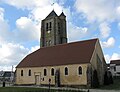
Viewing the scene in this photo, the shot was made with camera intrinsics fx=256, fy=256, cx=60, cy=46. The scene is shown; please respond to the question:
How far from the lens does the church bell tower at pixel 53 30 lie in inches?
3142

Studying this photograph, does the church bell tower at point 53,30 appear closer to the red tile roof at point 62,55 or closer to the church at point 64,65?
the church at point 64,65

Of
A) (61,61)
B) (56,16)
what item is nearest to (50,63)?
(61,61)

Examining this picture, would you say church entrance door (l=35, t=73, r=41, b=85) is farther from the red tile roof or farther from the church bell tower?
the church bell tower

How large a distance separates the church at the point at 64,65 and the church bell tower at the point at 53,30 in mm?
18583

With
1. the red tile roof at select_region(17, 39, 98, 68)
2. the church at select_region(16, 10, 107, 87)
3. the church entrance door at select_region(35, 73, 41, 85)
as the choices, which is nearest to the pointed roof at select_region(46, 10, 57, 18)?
the church at select_region(16, 10, 107, 87)

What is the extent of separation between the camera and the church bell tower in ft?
262

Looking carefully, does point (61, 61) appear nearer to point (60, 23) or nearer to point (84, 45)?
point (84, 45)

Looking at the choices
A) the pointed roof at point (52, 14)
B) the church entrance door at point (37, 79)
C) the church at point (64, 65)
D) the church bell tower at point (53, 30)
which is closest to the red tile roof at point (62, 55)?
the church at point (64, 65)

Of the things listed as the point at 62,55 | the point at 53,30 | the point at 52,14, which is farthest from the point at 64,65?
the point at 52,14

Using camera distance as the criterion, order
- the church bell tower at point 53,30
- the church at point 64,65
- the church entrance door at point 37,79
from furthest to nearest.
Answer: the church bell tower at point 53,30 → the church entrance door at point 37,79 → the church at point 64,65

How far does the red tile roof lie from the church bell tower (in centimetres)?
1881

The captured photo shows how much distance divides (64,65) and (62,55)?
139 inches

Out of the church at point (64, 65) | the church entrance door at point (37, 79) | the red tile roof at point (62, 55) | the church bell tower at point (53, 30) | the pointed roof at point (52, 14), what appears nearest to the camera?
the church at point (64, 65)

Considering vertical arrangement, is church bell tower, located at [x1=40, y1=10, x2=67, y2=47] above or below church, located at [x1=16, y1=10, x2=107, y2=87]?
above
